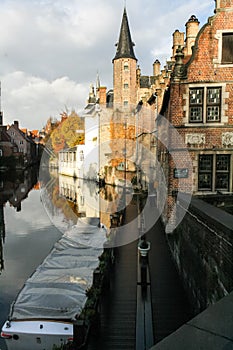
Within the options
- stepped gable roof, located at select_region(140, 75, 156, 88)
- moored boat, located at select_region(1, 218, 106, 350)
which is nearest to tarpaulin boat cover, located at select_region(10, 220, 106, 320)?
moored boat, located at select_region(1, 218, 106, 350)

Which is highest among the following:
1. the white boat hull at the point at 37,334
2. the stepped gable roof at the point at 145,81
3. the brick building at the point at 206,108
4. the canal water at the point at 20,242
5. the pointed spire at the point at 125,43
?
the pointed spire at the point at 125,43

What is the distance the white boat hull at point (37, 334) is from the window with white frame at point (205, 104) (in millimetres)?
8272

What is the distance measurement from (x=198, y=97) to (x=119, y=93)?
28305 mm

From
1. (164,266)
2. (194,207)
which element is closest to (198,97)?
(194,207)

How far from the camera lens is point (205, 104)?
10.6 meters

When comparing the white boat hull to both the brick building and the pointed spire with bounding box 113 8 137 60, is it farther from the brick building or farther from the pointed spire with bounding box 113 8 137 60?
the pointed spire with bounding box 113 8 137 60

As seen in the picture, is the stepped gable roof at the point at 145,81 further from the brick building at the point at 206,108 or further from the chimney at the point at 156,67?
the brick building at the point at 206,108

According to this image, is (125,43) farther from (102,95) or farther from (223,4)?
(223,4)

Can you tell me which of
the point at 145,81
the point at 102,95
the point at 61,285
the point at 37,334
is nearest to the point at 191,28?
the point at 61,285

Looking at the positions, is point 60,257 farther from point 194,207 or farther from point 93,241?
point 194,207

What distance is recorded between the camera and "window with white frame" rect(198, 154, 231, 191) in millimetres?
10805

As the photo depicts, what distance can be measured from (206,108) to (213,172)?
8.03 ft

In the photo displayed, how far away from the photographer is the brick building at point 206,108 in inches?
408

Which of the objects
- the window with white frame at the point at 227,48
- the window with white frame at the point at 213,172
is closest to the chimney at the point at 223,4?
the window with white frame at the point at 227,48
